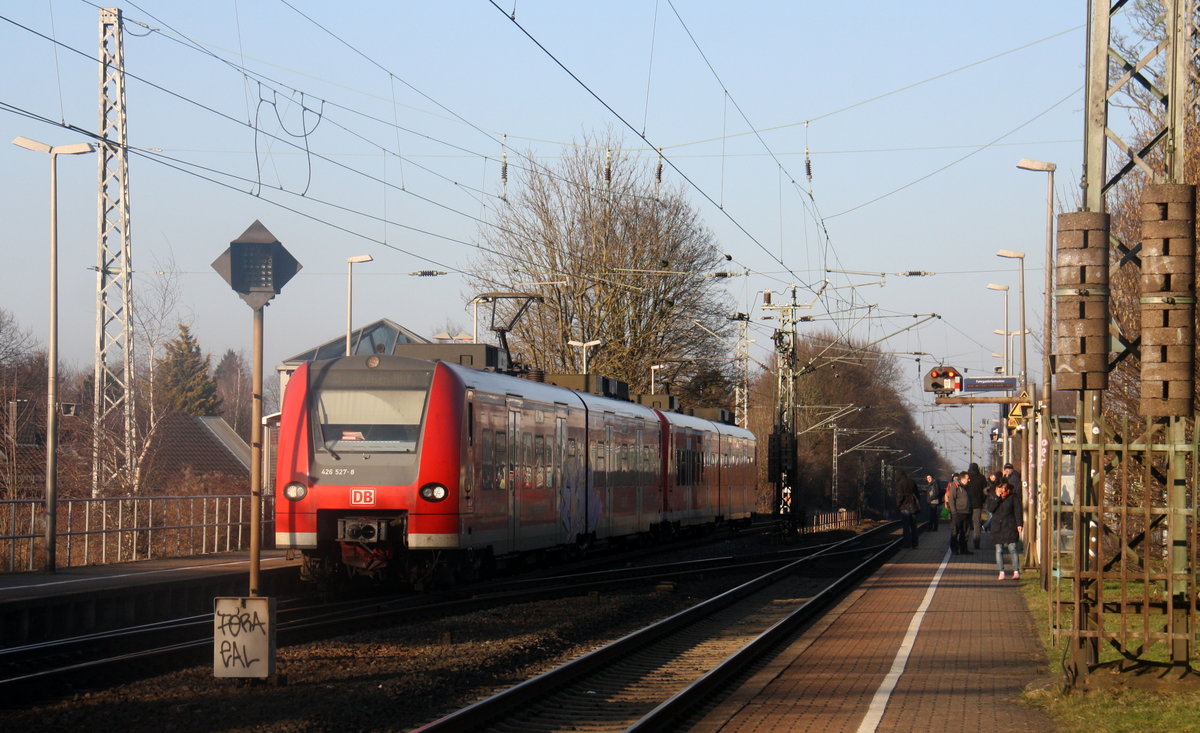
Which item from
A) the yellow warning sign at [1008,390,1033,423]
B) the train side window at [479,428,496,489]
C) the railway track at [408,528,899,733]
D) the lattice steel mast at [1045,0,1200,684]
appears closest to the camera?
the railway track at [408,528,899,733]

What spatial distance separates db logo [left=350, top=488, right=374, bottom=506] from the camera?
56.4 feet

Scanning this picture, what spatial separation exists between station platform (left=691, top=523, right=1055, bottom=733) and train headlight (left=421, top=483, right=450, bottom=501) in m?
4.76

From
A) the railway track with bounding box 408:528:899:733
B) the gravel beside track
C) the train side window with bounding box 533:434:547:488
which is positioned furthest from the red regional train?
the railway track with bounding box 408:528:899:733

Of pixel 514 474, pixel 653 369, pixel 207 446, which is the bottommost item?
pixel 514 474

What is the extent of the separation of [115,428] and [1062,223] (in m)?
23.9

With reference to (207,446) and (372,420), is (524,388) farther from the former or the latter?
(207,446)

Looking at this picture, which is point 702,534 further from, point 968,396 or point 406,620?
point 406,620

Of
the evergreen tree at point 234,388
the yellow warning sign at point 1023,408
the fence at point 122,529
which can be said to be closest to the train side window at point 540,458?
the fence at point 122,529

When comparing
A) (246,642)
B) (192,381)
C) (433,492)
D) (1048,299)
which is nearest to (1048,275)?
(1048,299)

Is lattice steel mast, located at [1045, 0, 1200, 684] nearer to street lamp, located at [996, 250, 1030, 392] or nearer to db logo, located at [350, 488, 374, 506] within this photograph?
db logo, located at [350, 488, 374, 506]

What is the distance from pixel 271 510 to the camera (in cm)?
2512

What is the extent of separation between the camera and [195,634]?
→ 13789mm

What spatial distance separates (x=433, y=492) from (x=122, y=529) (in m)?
5.38

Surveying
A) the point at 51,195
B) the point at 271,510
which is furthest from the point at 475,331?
the point at 51,195
